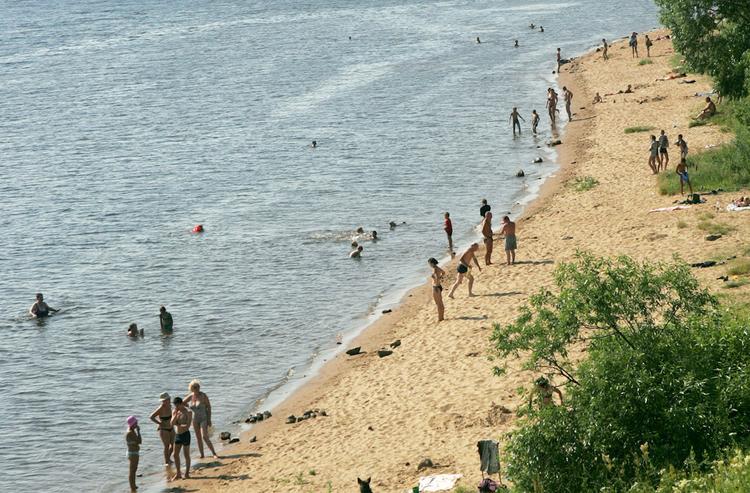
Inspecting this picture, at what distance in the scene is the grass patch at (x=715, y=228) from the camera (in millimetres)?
26812

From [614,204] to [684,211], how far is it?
3.83m

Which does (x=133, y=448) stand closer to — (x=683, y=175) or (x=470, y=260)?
(x=470, y=260)

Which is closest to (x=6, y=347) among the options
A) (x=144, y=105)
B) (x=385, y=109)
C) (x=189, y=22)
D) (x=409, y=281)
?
(x=409, y=281)

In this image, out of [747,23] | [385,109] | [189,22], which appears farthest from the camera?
[189,22]

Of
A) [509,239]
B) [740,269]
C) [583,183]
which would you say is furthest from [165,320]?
[583,183]

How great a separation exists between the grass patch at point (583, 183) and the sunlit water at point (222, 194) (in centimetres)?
199

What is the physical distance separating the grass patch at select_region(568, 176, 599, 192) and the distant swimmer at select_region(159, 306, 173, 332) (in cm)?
1549

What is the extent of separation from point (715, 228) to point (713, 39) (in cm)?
726

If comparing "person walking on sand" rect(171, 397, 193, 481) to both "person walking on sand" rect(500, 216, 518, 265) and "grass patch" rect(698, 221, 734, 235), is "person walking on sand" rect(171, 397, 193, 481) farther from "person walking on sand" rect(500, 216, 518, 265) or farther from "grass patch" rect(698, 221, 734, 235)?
"grass patch" rect(698, 221, 734, 235)

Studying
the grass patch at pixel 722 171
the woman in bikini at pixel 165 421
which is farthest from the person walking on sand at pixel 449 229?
the woman in bikini at pixel 165 421

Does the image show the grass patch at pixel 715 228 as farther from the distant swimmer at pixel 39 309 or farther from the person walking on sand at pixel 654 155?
the distant swimmer at pixel 39 309

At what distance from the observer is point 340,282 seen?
106 feet

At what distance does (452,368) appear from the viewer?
22.7 meters

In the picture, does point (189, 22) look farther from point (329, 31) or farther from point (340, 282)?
point (340, 282)
